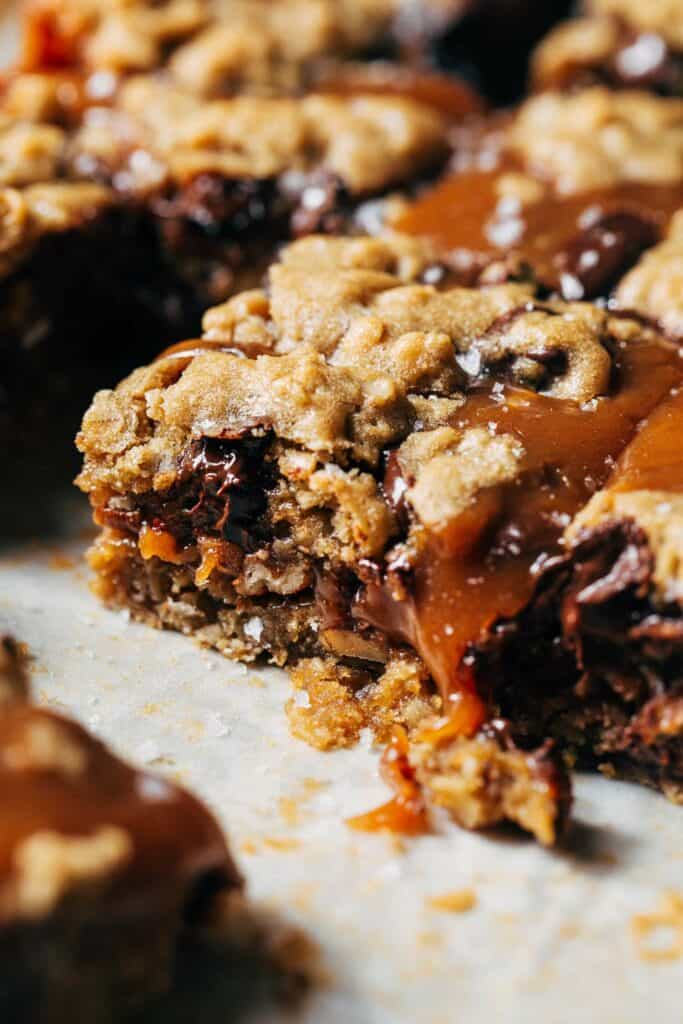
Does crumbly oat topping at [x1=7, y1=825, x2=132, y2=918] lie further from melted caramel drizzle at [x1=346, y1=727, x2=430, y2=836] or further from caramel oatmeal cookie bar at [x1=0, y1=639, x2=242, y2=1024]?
melted caramel drizzle at [x1=346, y1=727, x2=430, y2=836]

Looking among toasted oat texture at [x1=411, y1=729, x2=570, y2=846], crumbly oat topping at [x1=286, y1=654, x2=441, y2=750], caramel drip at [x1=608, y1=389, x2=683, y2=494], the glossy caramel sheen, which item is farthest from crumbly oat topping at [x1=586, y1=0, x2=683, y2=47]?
the glossy caramel sheen

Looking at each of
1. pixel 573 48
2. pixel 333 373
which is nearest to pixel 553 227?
pixel 333 373

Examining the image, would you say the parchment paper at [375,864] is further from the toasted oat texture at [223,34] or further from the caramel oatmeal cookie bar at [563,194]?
the toasted oat texture at [223,34]

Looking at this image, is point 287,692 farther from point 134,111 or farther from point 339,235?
point 134,111

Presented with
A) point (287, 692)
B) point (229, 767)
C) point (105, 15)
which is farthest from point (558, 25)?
point (229, 767)

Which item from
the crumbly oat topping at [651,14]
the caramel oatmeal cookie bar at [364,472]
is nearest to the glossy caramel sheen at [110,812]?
the caramel oatmeal cookie bar at [364,472]

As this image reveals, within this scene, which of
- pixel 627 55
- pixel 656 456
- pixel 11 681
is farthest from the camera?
pixel 627 55

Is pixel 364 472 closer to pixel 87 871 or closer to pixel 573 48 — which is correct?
pixel 87 871

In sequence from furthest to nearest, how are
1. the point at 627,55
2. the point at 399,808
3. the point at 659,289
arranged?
1. the point at 627,55
2. the point at 659,289
3. the point at 399,808
